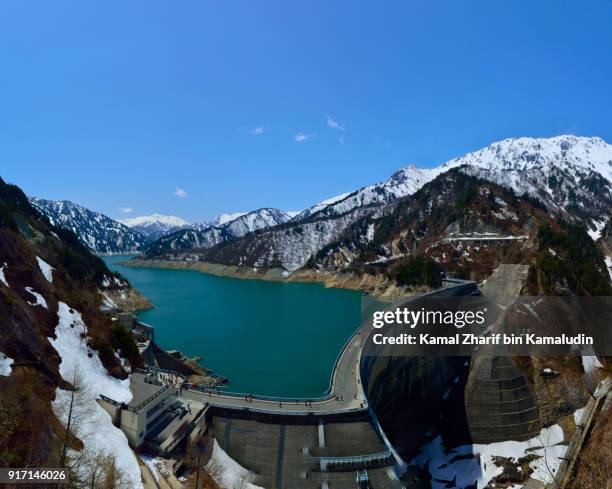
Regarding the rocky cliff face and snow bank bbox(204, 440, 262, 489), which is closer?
the rocky cliff face

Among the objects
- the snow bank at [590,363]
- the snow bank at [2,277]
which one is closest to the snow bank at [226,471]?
the snow bank at [2,277]

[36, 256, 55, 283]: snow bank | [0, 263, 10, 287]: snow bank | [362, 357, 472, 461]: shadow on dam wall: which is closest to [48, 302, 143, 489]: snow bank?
[0, 263, 10, 287]: snow bank

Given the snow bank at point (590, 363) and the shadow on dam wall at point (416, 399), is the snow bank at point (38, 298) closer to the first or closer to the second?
the shadow on dam wall at point (416, 399)

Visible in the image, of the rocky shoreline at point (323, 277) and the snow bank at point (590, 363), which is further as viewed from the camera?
the rocky shoreline at point (323, 277)

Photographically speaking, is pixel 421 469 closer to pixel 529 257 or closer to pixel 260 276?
pixel 529 257

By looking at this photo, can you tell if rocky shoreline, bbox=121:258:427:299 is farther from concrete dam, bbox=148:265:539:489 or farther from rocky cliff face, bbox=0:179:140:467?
rocky cliff face, bbox=0:179:140:467

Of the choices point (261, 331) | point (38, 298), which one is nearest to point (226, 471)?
point (38, 298)

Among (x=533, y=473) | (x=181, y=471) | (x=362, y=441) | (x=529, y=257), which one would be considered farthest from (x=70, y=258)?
(x=529, y=257)
